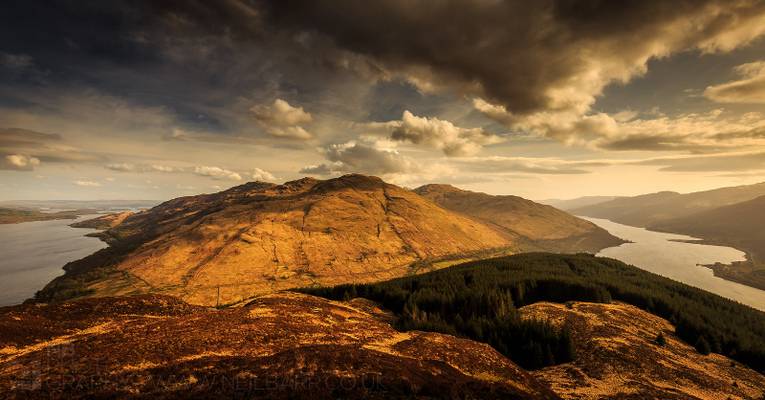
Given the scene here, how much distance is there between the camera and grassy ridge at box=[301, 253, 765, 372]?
36875 millimetres

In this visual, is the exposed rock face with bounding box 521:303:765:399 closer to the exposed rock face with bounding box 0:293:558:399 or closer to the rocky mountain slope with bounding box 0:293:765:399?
the rocky mountain slope with bounding box 0:293:765:399

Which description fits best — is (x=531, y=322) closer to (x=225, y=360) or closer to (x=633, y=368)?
(x=633, y=368)

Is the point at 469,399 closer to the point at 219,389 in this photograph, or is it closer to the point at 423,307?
the point at 219,389

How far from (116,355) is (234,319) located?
930 cm

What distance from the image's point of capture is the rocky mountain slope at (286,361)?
14242 millimetres

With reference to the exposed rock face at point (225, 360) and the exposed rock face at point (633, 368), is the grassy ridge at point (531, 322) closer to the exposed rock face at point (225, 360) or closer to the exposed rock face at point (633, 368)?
→ the exposed rock face at point (633, 368)

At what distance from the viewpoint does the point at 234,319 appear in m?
25.6

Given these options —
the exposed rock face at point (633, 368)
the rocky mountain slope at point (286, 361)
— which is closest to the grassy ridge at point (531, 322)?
the exposed rock face at point (633, 368)

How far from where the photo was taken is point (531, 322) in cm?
3931

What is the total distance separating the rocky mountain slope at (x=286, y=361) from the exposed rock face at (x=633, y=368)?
18cm

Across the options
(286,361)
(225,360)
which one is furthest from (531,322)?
(225,360)

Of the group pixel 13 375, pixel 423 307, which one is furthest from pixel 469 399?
pixel 423 307

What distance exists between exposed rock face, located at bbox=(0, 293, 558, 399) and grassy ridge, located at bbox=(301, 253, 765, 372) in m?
12.5

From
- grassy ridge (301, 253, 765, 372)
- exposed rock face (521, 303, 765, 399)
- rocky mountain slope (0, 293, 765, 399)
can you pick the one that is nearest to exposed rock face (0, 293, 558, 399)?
rocky mountain slope (0, 293, 765, 399)
